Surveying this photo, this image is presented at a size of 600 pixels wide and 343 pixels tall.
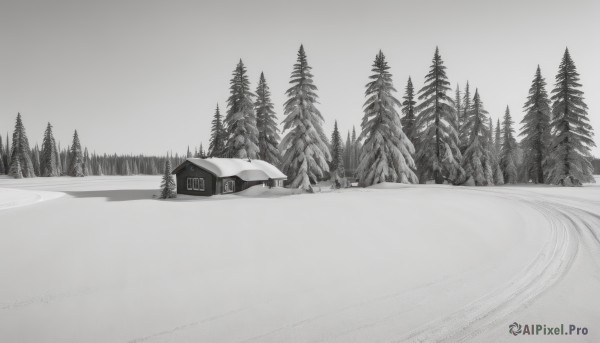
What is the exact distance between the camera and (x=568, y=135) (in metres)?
28.8

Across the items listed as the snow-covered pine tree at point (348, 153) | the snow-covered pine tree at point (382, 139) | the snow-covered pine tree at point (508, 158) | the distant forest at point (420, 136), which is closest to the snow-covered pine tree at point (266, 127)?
the distant forest at point (420, 136)

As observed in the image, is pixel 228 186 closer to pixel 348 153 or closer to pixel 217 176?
pixel 217 176

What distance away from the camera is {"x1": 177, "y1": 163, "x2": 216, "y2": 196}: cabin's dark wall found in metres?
26.7

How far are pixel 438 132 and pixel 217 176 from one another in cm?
2449

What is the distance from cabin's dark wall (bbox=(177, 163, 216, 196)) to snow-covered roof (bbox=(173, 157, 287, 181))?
610 mm

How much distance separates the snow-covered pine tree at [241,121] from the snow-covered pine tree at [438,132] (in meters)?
20.2

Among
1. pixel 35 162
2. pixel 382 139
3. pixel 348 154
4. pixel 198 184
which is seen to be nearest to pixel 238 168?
pixel 198 184

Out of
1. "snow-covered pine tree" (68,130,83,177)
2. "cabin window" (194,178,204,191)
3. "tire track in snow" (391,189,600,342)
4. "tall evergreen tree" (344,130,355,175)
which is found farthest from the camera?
"tall evergreen tree" (344,130,355,175)

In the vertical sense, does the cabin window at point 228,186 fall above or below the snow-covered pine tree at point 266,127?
below

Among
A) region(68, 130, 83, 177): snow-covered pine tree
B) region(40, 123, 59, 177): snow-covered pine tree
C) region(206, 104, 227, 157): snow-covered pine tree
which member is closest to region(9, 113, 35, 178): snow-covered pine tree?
region(40, 123, 59, 177): snow-covered pine tree

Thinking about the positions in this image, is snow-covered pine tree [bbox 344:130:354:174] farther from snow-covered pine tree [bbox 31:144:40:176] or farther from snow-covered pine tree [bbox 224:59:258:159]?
snow-covered pine tree [bbox 31:144:40:176]

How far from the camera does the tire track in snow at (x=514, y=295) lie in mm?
4978

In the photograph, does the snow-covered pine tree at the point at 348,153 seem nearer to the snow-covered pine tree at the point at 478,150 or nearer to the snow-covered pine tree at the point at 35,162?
the snow-covered pine tree at the point at 478,150

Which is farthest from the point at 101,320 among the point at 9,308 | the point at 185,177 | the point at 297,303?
the point at 185,177
